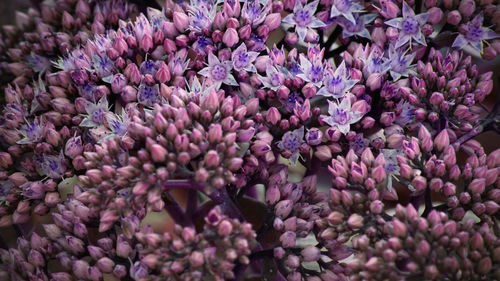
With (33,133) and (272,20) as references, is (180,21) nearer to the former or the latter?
(272,20)

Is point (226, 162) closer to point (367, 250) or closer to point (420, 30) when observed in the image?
point (367, 250)

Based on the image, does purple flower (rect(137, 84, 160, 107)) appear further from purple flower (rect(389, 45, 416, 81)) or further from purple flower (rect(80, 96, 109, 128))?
purple flower (rect(389, 45, 416, 81))

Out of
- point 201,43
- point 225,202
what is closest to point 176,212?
point 225,202

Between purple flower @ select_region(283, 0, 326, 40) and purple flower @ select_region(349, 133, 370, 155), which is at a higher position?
purple flower @ select_region(283, 0, 326, 40)

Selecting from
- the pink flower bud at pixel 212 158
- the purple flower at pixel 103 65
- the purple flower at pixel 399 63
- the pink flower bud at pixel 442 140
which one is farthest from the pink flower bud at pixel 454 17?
the purple flower at pixel 103 65

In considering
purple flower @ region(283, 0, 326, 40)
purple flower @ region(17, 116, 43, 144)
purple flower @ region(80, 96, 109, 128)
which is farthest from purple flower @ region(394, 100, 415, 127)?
purple flower @ region(17, 116, 43, 144)

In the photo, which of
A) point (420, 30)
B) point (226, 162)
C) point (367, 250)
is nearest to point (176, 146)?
point (226, 162)

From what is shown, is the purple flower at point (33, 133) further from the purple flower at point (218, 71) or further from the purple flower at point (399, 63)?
the purple flower at point (399, 63)
